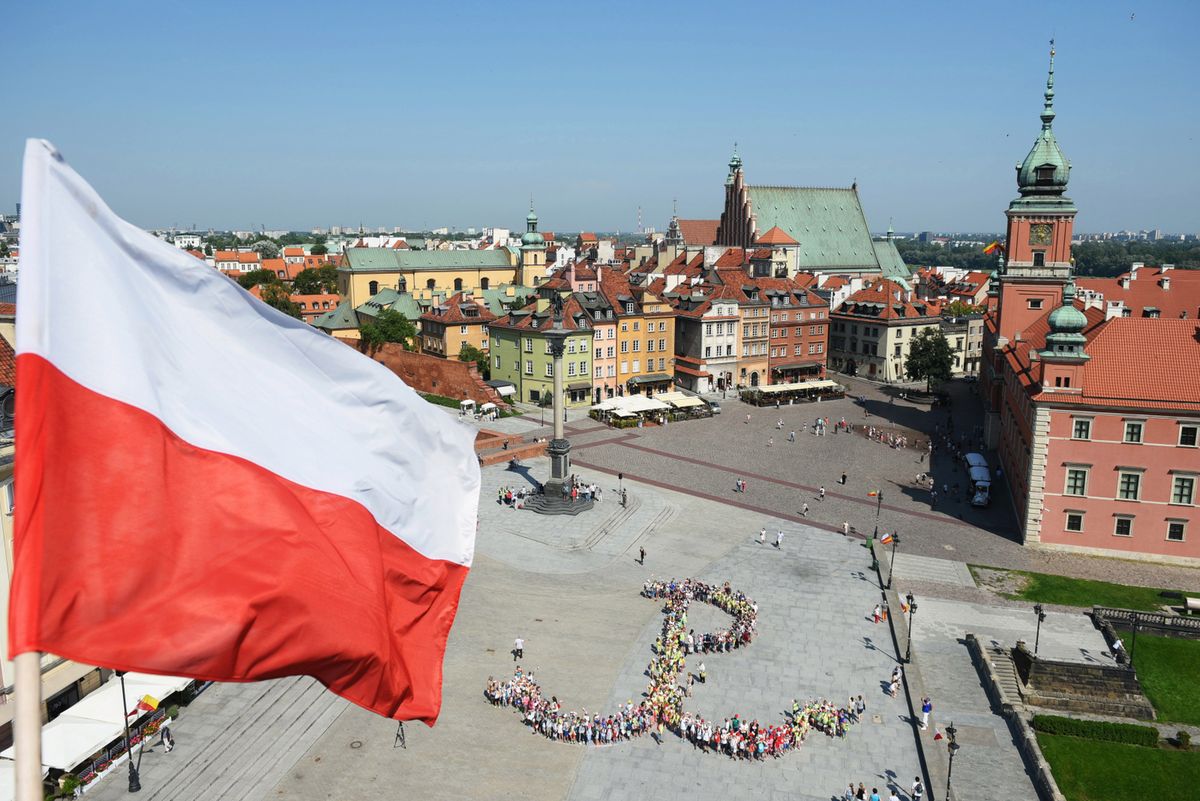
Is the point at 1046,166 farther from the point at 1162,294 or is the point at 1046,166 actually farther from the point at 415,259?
the point at 415,259

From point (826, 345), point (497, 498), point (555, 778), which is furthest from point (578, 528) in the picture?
point (826, 345)

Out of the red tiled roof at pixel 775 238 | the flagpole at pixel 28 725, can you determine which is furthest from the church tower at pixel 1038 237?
the flagpole at pixel 28 725

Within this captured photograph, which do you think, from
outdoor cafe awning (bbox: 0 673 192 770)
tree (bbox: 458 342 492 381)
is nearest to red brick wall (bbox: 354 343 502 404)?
tree (bbox: 458 342 492 381)

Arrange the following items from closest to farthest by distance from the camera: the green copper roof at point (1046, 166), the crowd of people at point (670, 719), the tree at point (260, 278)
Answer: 1. the crowd of people at point (670, 719)
2. the green copper roof at point (1046, 166)
3. the tree at point (260, 278)

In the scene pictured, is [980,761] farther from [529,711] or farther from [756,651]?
[529,711]

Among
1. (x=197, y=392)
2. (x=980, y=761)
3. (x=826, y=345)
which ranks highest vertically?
(x=197, y=392)

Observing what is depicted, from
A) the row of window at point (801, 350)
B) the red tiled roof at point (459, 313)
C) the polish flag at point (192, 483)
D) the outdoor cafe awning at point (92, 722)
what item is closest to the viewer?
the polish flag at point (192, 483)

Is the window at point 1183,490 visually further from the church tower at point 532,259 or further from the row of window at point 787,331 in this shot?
the church tower at point 532,259
